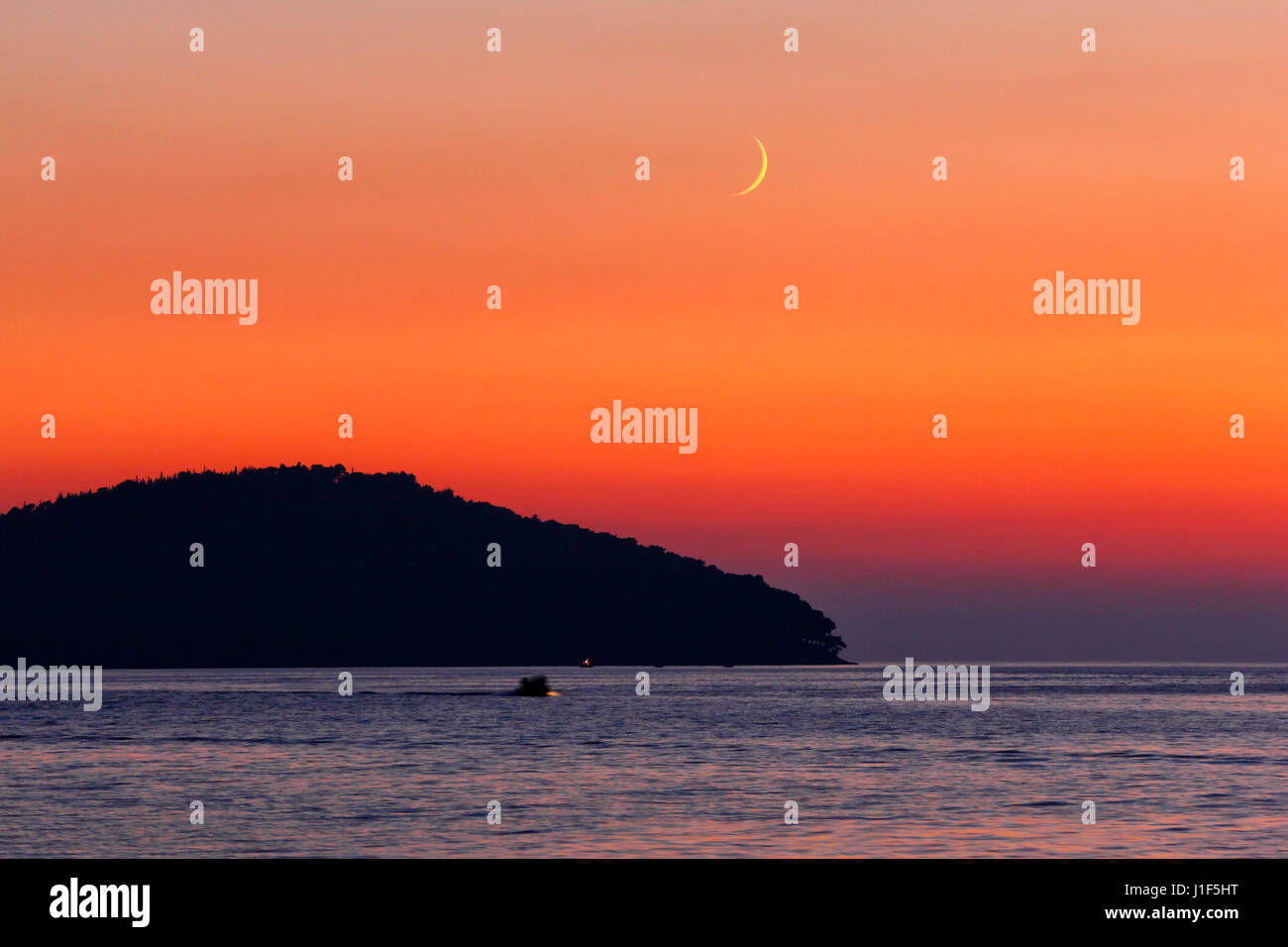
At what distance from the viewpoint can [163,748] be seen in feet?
344

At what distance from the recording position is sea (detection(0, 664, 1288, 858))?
5362 cm

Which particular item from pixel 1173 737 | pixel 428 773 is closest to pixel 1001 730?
pixel 1173 737

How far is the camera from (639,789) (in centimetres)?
7306

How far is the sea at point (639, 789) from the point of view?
53625 millimetres

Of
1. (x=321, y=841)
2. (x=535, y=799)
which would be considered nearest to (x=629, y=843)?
(x=321, y=841)

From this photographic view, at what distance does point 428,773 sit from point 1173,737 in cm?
6894

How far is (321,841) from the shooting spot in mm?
54469
